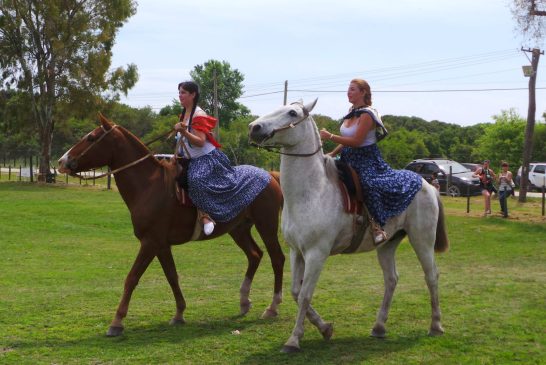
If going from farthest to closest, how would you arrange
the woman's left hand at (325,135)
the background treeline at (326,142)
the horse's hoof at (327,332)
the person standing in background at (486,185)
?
the background treeline at (326,142) < the person standing in background at (486,185) < the horse's hoof at (327,332) < the woman's left hand at (325,135)

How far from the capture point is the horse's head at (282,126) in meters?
6.23

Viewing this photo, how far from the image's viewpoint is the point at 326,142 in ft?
118

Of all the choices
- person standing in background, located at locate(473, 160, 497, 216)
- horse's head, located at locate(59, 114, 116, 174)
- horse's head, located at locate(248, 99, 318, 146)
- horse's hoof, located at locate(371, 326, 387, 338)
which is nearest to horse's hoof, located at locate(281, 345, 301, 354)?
horse's hoof, located at locate(371, 326, 387, 338)

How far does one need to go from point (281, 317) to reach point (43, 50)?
35.4 meters

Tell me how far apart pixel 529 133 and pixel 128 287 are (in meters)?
24.6

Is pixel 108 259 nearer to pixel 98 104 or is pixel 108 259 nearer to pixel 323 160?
pixel 323 160

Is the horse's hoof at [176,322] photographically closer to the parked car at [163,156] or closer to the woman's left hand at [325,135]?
the parked car at [163,156]

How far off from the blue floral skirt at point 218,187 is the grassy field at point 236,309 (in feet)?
4.41

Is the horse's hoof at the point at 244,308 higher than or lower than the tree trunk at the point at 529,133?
lower

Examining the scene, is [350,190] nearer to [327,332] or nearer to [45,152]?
[327,332]

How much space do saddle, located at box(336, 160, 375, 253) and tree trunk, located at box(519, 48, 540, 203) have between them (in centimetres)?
2308

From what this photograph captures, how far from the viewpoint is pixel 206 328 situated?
25.2ft

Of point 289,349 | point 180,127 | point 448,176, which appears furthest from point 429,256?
point 448,176

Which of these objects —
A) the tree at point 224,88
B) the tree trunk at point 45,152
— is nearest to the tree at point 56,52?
the tree trunk at point 45,152
